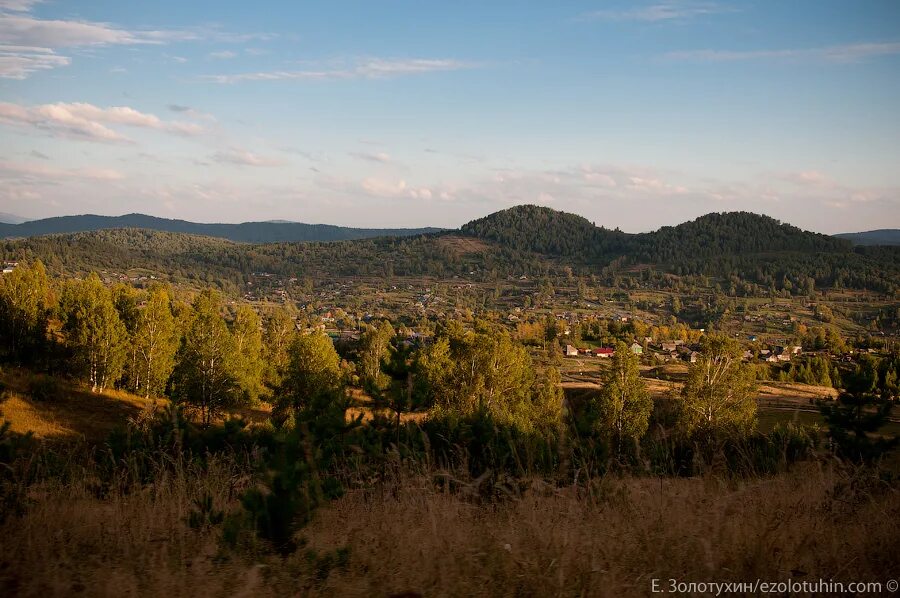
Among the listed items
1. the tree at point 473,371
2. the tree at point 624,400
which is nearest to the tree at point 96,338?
the tree at point 473,371

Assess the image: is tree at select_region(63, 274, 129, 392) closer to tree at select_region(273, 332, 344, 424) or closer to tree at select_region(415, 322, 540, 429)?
tree at select_region(273, 332, 344, 424)

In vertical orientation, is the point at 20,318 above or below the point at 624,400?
above

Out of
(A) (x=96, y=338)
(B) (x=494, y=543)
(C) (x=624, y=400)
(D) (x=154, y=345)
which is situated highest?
(B) (x=494, y=543)

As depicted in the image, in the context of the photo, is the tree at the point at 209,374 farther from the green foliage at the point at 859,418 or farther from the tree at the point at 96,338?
the green foliage at the point at 859,418

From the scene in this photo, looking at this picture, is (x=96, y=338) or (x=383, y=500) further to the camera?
(x=96, y=338)

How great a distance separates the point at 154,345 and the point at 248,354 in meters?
5.34

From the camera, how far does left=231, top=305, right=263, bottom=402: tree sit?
2938 cm

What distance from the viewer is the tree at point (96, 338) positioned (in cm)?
2994

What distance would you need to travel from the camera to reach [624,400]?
28.4 m

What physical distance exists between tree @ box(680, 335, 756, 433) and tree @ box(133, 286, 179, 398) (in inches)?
1171

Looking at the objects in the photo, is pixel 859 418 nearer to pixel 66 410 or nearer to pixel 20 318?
pixel 66 410

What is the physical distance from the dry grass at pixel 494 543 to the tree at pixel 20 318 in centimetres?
3454

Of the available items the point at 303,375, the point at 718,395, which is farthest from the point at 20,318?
the point at 718,395

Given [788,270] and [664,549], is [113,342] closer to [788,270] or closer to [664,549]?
[664,549]
